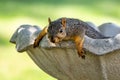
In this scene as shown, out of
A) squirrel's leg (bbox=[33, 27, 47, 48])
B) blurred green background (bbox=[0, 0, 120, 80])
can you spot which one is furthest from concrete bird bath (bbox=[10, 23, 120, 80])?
blurred green background (bbox=[0, 0, 120, 80])

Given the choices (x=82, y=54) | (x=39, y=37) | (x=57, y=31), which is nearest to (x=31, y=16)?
(x=39, y=37)

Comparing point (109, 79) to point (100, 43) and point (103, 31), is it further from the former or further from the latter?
point (103, 31)

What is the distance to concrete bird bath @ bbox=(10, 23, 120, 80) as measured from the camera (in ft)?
10.5

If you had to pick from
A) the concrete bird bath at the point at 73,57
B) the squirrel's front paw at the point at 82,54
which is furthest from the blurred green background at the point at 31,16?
the squirrel's front paw at the point at 82,54

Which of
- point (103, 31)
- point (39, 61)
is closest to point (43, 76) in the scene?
point (103, 31)

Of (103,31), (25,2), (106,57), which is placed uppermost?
(106,57)

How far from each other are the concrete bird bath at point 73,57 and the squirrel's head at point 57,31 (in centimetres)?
4

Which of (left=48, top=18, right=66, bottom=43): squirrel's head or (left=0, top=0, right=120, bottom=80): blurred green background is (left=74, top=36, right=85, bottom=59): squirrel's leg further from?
(left=0, top=0, right=120, bottom=80): blurred green background

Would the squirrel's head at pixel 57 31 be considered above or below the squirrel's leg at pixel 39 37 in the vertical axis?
above

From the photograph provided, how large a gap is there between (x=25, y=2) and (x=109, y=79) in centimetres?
700

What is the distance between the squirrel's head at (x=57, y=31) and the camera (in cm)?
332

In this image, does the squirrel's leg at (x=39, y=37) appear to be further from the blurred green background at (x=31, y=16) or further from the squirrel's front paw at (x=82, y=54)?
the blurred green background at (x=31, y=16)

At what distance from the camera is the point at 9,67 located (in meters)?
6.59

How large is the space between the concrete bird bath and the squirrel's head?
0.04 metres
